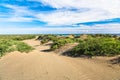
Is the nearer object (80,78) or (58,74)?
(80,78)

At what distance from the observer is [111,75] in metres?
8.96

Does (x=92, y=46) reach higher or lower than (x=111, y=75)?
higher

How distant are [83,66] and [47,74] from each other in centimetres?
256

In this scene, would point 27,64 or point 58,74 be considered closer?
point 58,74

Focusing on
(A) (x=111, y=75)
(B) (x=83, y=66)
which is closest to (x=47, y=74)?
(B) (x=83, y=66)

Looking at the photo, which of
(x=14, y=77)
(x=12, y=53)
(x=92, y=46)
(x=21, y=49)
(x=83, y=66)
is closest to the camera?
(x=14, y=77)

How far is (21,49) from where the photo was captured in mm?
17969

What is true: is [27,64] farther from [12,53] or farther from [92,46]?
[92,46]

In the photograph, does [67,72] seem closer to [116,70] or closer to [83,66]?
[83,66]

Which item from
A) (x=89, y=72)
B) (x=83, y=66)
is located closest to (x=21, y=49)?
(x=83, y=66)

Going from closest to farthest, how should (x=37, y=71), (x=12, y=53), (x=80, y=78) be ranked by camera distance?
(x=80, y=78) < (x=37, y=71) < (x=12, y=53)

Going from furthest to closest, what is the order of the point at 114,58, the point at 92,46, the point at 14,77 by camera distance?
the point at 92,46, the point at 114,58, the point at 14,77

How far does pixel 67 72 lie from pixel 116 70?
2647 mm

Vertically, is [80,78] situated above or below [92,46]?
below
